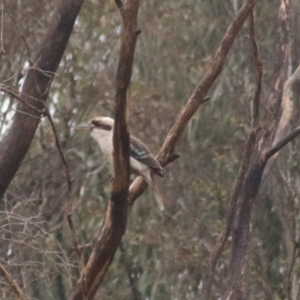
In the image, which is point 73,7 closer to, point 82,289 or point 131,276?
point 82,289

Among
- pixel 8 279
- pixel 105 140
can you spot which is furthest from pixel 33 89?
pixel 8 279

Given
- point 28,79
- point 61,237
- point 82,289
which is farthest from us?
point 61,237

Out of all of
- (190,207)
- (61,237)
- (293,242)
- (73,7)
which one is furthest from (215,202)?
(73,7)

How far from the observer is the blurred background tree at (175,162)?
25.7 ft

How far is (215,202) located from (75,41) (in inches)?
72.7

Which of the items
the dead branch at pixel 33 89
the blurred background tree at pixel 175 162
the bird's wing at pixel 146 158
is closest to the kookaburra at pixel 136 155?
the bird's wing at pixel 146 158

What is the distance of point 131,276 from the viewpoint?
8.22 meters

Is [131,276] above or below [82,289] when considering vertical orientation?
below

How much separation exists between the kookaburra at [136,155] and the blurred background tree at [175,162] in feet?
9.64

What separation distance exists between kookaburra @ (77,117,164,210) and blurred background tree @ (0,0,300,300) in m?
2.94

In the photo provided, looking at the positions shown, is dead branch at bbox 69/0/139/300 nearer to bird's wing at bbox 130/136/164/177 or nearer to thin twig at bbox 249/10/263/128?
bird's wing at bbox 130/136/164/177

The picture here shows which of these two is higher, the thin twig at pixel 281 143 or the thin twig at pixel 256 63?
the thin twig at pixel 256 63

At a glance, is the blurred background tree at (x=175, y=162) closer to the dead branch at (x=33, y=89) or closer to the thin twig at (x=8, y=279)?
the dead branch at (x=33, y=89)

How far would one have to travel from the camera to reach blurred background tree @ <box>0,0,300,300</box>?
7.85 metres
